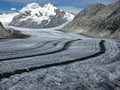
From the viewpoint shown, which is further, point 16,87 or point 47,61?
point 47,61

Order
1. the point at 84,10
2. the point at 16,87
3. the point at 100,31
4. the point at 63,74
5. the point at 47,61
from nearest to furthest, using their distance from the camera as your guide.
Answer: the point at 16,87 < the point at 63,74 < the point at 47,61 < the point at 100,31 < the point at 84,10

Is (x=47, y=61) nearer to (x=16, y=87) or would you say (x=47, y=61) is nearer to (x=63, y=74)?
(x=63, y=74)

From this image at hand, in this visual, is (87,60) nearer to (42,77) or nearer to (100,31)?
(42,77)

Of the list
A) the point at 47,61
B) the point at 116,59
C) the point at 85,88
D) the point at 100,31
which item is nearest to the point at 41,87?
the point at 85,88

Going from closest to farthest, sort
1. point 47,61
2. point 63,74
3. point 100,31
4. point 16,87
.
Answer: point 16,87, point 63,74, point 47,61, point 100,31

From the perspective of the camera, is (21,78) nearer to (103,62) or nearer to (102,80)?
(102,80)

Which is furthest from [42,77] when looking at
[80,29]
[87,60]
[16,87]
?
[80,29]

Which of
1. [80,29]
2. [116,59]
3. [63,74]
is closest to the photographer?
[63,74]

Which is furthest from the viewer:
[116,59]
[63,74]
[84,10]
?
[84,10]

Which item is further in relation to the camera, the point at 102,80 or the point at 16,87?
the point at 102,80
